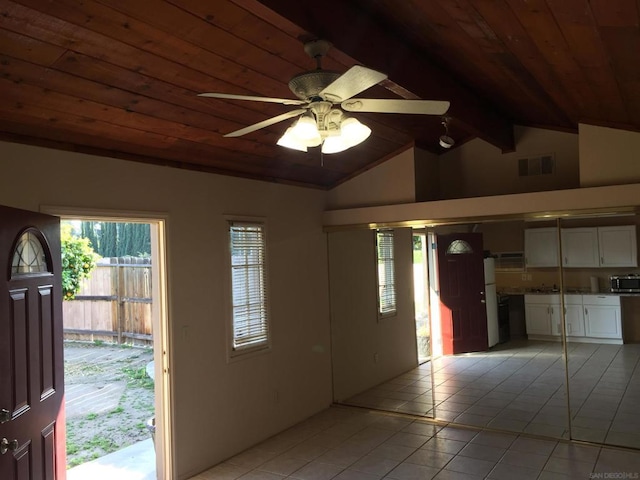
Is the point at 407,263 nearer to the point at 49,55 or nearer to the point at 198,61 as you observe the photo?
the point at 198,61

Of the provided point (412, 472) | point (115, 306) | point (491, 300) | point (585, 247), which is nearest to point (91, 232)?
point (115, 306)

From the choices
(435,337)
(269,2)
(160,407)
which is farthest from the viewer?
(435,337)

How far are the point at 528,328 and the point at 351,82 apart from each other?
3.69 metres

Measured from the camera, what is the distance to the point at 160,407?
→ 379cm

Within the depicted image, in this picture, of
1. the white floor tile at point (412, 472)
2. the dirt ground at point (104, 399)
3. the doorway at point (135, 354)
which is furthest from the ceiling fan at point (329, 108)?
the dirt ground at point (104, 399)

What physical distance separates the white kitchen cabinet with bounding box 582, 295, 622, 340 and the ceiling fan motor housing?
11.4 feet

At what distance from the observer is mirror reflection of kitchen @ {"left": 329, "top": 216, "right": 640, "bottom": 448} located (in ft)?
14.5

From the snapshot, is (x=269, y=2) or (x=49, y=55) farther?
(x=49, y=55)

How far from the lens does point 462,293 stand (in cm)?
509

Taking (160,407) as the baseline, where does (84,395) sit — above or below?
below

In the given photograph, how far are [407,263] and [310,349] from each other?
4.60 feet

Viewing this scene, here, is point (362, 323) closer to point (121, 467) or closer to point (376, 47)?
point (121, 467)

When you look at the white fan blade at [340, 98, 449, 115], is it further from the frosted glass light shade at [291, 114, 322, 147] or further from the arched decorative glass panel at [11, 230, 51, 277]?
the arched decorative glass panel at [11, 230, 51, 277]

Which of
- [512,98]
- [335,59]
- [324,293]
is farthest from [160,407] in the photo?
[512,98]
